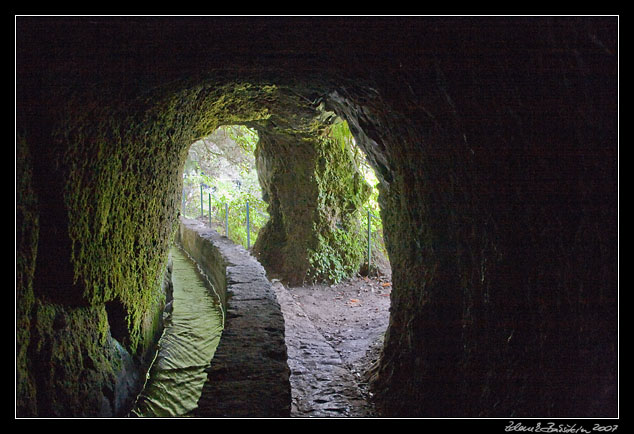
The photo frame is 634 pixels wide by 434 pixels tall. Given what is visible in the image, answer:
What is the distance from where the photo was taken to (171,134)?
17.0 ft

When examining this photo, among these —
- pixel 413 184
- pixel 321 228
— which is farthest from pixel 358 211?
pixel 413 184

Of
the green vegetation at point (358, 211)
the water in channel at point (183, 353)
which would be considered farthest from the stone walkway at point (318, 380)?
the green vegetation at point (358, 211)

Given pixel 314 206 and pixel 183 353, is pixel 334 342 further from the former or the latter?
pixel 314 206

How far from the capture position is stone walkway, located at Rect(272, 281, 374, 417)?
167 inches

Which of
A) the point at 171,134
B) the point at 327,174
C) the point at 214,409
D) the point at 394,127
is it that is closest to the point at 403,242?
the point at 394,127

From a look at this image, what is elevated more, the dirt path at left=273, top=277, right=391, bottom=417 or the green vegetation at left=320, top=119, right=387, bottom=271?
the green vegetation at left=320, top=119, right=387, bottom=271

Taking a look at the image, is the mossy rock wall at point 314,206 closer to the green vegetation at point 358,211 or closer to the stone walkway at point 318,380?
the green vegetation at point 358,211

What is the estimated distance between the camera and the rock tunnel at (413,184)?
79.4 inches

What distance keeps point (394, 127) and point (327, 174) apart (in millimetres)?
5903

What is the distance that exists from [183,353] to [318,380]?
244 centimetres

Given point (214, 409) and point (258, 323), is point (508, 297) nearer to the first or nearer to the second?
point (214, 409)

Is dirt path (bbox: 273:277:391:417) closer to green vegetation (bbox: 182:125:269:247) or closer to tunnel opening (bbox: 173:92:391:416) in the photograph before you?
tunnel opening (bbox: 173:92:391:416)

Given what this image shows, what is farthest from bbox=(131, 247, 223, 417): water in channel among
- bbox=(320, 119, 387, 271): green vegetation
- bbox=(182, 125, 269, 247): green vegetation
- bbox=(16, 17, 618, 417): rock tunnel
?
bbox=(182, 125, 269, 247): green vegetation

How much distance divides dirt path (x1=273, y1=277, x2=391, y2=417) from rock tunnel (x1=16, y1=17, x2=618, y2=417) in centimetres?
42
